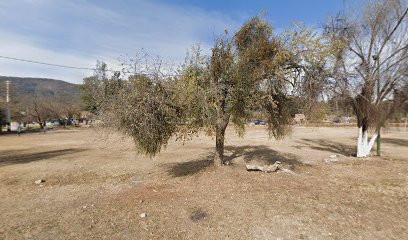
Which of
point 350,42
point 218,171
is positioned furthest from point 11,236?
point 350,42

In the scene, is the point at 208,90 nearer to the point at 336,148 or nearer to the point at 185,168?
the point at 185,168

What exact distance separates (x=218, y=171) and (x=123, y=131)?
13.2 feet

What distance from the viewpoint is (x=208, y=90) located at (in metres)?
7.82

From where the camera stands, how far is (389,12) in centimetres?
1222

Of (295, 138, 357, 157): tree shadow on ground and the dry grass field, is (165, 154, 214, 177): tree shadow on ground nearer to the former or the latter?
the dry grass field

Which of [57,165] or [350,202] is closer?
[350,202]

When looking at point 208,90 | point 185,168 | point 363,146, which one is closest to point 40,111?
point 185,168

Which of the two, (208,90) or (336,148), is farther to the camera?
(336,148)

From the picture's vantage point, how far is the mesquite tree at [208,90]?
7301mm

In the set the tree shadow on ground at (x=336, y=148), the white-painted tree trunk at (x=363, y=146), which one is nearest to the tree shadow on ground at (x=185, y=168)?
the white-painted tree trunk at (x=363, y=146)

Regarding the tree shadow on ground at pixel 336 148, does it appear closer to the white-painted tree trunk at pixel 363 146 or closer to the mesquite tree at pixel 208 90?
the white-painted tree trunk at pixel 363 146

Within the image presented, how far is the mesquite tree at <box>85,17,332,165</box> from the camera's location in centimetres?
730

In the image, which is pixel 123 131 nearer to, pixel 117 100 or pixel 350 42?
pixel 117 100

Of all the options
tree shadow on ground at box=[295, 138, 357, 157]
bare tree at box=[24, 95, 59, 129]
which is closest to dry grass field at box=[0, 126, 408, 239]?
tree shadow on ground at box=[295, 138, 357, 157]
